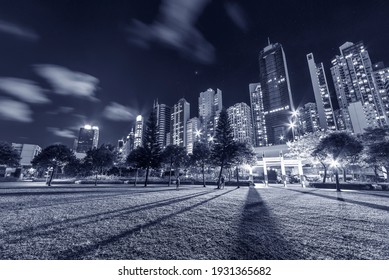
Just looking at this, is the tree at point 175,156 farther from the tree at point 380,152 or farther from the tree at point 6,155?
the tree at point 6,155

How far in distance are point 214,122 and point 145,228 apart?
181347 mm

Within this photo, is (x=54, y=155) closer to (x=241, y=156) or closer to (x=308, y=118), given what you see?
(x=241, y=156)

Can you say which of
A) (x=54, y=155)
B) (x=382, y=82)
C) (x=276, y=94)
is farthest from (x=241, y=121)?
(x=54, y=155)

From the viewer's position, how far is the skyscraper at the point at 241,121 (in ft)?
553

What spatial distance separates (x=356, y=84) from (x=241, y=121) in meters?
93.6

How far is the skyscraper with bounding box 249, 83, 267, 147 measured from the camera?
16975cm

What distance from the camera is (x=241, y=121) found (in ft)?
563

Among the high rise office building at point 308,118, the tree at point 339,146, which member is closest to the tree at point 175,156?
the tree at point 339,146

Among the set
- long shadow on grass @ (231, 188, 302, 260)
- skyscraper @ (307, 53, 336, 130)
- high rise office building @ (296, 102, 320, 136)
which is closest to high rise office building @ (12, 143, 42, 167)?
long shadow on grass @ (231, 188, 302, 260)

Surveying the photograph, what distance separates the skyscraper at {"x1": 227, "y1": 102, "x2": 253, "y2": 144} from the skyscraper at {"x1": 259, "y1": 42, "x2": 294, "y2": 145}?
2044cm
